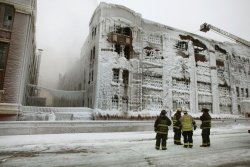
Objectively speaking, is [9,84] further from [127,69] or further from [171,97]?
[171,97]

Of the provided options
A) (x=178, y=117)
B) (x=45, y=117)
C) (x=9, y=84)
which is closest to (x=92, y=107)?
(x=45, y=117)

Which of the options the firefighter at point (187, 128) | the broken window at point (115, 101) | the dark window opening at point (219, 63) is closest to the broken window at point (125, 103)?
the broken window at point (115, 101)

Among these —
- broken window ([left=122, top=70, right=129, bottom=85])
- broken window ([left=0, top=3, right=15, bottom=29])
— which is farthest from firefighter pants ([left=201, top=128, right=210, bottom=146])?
broken window ([left=0, top=3, right=15, bottom=29])

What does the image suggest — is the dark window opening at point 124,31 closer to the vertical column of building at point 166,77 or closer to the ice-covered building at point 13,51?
the vertical column of building at point 166,77

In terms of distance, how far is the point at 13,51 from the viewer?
16391 mm

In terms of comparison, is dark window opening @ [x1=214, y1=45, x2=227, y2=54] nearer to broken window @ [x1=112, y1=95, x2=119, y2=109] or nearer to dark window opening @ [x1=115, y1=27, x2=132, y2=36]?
dark window opening @ [x1=115, y1=27, x2=132, y2=36]

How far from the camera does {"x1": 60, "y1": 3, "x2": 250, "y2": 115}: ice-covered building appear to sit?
75.0 feet

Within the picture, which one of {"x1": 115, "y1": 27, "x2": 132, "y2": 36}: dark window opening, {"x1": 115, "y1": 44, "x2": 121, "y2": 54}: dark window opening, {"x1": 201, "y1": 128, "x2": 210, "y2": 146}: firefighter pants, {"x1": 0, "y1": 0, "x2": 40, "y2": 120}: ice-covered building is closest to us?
{"x1": 201, "y1": 128, "x2": 210, "y2": 146}: firefighter pants

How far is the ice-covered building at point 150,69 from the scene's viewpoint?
2288 centimetres

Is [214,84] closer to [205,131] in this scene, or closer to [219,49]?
[219,49]

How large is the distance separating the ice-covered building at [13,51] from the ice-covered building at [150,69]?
775 cm

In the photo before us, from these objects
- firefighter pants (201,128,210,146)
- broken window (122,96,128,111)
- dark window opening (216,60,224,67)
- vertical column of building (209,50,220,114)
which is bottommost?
firefighter pants (201,128,210,146)

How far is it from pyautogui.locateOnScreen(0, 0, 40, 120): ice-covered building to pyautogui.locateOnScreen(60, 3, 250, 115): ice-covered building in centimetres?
775

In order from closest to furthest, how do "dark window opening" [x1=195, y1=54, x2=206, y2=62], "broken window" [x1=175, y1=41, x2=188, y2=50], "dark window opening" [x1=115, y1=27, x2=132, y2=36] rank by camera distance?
"dark window opening" [x1=115, y1=27, x2=132, y2=36]
"broken window" [x1=175, y1=41, x2=188, y2=50]
"dark window opening" [x1=195, y1=54, x2=206, y2=62]
